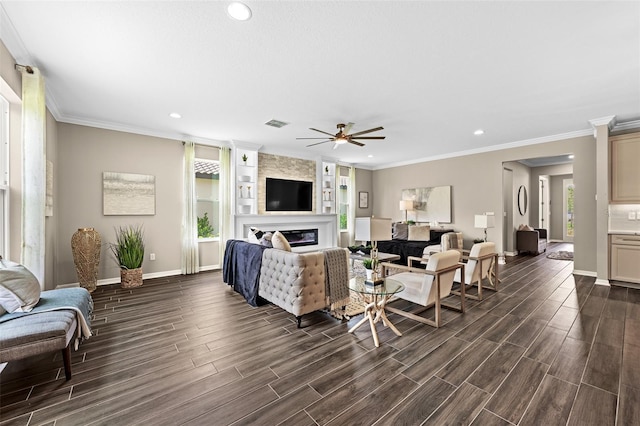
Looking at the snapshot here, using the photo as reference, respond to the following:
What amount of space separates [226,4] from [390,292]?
2764mm

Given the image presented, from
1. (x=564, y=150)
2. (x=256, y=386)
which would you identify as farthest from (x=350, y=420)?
(x=564, y=150)

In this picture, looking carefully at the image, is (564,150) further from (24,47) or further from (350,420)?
(24,47)

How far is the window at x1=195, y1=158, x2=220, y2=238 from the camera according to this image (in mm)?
5586

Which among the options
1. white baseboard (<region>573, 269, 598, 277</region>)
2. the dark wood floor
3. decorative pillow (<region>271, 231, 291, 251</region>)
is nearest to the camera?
the dark wood floor

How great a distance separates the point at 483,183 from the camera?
637cm

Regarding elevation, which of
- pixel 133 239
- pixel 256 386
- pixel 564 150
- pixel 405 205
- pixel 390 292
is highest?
pixel 564 150

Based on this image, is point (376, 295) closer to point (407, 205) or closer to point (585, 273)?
point (585, 273)

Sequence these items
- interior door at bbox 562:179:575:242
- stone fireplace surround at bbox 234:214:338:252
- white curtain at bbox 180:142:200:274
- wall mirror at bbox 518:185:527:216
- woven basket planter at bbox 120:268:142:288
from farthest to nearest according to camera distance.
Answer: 1. interior door at bbox 562:179:575:242
2. wall mirror at bbox 518:185:527:216
3. stone fireplace surround at bbox 234:214:338:252
4. white curtain at bbox 180:142:200:274
5. woven basket planter at bbox 120:268:142:288

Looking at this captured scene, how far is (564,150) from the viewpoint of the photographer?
5.22m

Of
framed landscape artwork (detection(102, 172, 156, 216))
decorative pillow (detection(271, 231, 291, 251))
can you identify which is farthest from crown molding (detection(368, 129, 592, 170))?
framed landscape artwork (detection(102, 172, 156, 216))

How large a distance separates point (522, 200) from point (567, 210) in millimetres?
2946

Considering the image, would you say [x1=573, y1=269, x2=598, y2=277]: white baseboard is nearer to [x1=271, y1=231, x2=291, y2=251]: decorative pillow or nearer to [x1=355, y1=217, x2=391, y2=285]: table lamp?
[x1=355, y1=217, x2=391, y2=285]: table lamp

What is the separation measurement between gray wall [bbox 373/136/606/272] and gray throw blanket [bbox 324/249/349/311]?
4.77 metres

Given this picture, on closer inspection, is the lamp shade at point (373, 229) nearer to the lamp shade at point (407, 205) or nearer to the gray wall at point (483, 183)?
the gray wall at point (483, 183)
